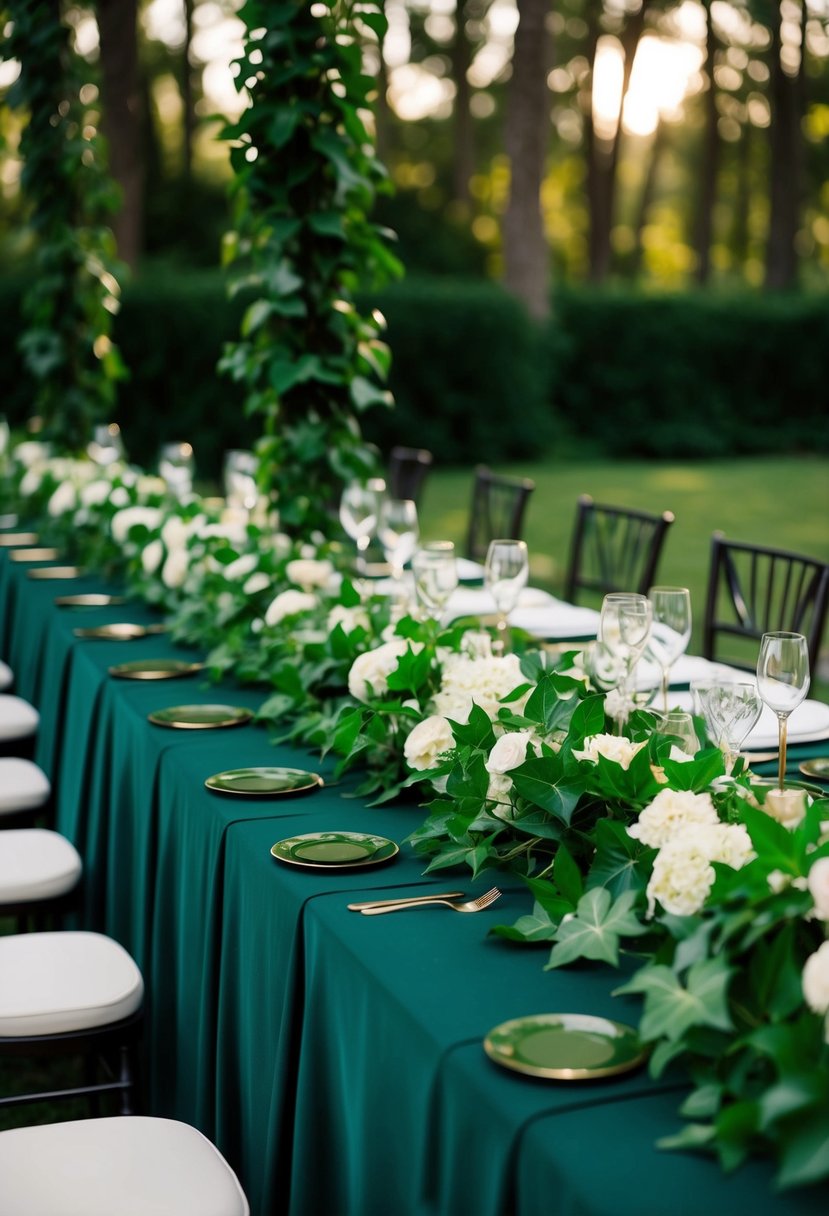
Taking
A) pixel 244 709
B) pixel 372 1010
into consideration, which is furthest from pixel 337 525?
pixel 372 1010

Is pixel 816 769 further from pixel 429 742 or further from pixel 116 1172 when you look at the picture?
pixel 116 1172

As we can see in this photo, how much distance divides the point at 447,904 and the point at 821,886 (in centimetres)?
67

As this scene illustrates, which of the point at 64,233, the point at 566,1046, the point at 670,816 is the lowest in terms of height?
the point at 566,1046

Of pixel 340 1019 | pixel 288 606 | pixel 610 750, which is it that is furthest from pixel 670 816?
pixel 288 606

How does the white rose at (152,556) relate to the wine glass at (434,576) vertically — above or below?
below

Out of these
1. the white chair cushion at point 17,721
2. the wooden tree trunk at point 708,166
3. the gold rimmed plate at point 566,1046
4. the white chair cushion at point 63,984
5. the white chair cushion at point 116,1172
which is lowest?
the white chair cushion at point 116,1172

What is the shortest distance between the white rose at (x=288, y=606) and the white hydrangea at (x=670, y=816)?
61.0 inches

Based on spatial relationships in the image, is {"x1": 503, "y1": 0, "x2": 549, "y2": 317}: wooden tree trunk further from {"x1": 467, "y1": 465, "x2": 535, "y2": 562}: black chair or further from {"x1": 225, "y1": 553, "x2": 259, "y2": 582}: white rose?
{"x1": 225, "y1": 553, "x2": 259, "y2": 582}: white rose

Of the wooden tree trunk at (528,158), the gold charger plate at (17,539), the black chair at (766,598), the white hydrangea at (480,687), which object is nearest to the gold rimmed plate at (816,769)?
the white hydrangea at (480,687)

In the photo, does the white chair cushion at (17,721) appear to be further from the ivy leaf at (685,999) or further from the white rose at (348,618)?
the ivy leaf at (685,999)

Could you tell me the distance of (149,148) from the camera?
23.8 m

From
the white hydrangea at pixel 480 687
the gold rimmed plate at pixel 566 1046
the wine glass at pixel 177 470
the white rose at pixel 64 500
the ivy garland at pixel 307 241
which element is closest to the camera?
the gold rimmed plate at pixel 566 1046

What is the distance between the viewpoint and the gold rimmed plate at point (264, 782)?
7.37 feet

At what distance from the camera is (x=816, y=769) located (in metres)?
2.30
